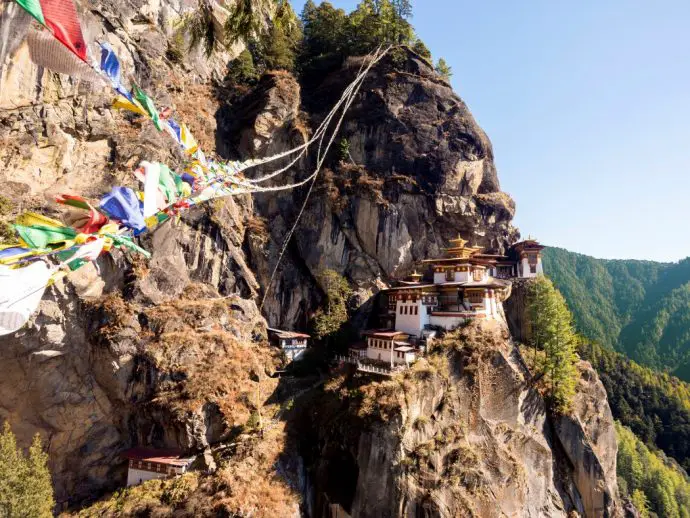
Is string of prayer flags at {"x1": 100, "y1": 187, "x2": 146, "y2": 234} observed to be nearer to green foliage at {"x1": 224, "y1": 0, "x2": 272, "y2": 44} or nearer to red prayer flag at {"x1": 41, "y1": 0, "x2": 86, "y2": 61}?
red prayer flag at {"x1": 41, "y1": 0, "x2": 86, "y2": 61}

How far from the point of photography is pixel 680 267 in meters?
115

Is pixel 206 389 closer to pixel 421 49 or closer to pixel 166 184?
pixel 166 184

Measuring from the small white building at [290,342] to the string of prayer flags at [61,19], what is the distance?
80.6 ft

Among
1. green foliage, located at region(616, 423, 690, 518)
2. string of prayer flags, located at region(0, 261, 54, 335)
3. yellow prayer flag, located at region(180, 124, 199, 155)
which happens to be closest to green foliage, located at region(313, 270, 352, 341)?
yellow prayer flag, located at region(180, 124, 199, 155)

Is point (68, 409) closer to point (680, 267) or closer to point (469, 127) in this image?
point (469, 127)

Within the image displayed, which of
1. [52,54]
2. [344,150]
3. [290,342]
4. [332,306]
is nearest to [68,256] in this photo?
[52,54]

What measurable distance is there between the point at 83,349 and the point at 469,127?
35.9 meters

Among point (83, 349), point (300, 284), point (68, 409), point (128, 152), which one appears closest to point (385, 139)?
point (300, 284)

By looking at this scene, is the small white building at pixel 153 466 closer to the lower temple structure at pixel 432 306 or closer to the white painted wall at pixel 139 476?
the white painted wall at pixel 139 476

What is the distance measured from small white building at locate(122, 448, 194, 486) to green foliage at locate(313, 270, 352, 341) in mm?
12489

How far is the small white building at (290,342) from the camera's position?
27234mm

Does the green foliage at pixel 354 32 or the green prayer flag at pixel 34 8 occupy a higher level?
the green foliage at pixel 354 32

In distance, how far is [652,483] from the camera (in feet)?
143

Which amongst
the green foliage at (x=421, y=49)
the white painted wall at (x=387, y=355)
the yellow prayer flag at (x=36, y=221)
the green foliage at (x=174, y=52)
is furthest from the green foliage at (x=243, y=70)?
the yellow prayer flag at (x=36, y=221)
